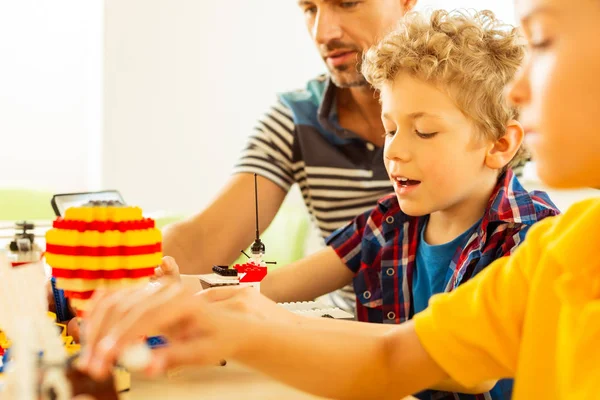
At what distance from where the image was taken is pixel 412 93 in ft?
4.17

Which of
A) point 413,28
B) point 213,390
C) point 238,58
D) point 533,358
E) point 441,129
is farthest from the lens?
point 238,58

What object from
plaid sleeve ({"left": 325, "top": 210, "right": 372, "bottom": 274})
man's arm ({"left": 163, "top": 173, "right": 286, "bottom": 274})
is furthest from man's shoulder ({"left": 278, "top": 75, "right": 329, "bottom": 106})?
plaid sleeve ({"left": 325, "top": 210, "right": 372, "bottom": 274})

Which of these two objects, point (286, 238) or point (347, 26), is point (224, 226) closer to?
point (347, 26)

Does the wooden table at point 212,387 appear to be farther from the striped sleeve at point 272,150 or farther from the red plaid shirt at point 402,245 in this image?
the striped sleeve at point 272,150

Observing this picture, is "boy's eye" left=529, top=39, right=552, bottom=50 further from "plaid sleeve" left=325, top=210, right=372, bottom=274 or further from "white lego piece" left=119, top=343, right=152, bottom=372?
"plaid sleeve" left=325, top=210, right=372, bottom=274

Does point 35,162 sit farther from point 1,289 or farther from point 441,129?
point 1,289

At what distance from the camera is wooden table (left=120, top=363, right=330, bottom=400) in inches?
34.7

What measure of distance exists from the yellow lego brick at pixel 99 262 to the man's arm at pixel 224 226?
1.02 m

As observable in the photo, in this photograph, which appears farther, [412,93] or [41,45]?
[41,45]

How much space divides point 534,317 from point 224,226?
1172 mm

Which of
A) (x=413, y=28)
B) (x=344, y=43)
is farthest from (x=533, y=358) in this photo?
(x=344, y=43)

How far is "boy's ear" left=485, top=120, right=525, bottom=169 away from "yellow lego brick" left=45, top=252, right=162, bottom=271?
77cm

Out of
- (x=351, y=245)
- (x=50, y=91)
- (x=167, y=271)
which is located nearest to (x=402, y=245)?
(x=351, y=245)

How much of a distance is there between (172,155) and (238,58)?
55 centimetres
